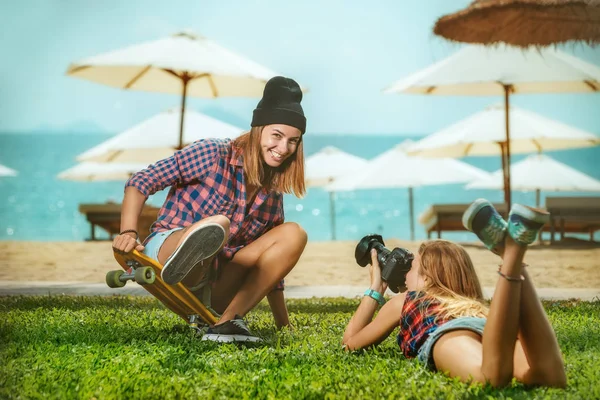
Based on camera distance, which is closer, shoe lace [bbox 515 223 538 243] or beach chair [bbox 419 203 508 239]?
shoe lace [bbox 515 223 538 243]

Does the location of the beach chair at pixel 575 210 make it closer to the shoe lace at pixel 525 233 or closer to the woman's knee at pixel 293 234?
the woman's knee at pixel 293 234

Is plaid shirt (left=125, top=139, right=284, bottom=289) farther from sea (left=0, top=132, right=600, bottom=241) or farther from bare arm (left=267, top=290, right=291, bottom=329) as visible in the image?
sea (left=0, top=132, right=600, bottom=241)

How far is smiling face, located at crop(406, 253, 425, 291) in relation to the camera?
2713mm

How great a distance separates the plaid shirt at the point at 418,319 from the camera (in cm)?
260

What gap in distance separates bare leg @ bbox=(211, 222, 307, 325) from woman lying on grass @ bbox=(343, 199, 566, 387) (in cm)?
44

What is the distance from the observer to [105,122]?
257 ft

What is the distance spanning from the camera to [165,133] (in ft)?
33.7

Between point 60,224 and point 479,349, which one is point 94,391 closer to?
point 479,349

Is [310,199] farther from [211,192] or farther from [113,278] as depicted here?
[113,278]

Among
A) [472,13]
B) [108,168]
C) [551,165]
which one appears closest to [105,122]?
[108,168]

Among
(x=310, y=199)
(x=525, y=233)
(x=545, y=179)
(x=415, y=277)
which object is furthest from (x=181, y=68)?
(x=310, y=199)

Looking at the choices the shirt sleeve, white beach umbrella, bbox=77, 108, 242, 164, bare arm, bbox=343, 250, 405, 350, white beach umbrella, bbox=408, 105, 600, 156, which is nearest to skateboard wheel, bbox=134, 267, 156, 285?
the shirt sleeve

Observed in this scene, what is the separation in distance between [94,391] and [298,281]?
504 cm

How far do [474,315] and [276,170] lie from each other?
1169 mm
